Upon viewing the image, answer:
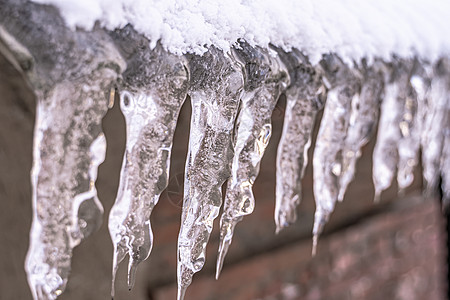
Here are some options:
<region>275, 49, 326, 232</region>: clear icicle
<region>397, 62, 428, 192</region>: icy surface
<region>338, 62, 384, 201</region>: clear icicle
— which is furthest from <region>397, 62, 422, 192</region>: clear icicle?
<region>275, 49, 326, 232</region>: clear icicle

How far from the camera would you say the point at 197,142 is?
538mm

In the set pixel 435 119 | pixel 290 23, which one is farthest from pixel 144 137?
pixel 435 119

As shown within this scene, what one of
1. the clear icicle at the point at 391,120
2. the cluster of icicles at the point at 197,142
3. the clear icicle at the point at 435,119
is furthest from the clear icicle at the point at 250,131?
the clear icicle at the point at 435,119

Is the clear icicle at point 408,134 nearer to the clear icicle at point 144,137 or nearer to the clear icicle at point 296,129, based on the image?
the clear icicle at point 296,129

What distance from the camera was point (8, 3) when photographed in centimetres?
35

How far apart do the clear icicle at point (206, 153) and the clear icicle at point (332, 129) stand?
19 cm

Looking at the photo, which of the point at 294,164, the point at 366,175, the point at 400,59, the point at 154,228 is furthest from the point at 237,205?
the point at 366,175

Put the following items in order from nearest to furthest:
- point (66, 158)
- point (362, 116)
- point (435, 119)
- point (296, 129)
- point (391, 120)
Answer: point (66, 158) < point (296, 129) < point (362, 116) < point (391, 120) < point (435, 119)

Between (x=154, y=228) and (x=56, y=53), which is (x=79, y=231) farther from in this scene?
(x=154, y=228)

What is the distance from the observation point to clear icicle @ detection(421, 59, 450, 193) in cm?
89

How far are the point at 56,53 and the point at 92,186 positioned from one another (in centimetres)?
14

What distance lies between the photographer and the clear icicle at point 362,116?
74 cm

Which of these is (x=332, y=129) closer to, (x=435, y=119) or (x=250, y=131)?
(x=250, y=131)

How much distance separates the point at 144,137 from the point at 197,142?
0.07 meters
